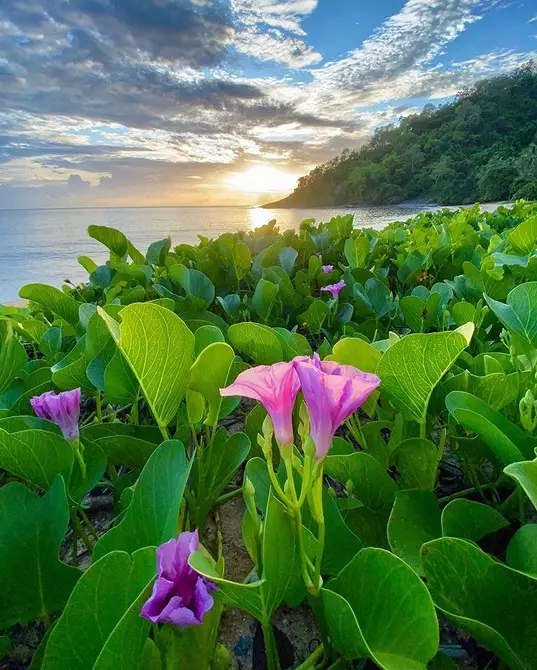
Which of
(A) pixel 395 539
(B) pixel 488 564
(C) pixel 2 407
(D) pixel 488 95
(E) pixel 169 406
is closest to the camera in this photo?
(B) pixel 488 564

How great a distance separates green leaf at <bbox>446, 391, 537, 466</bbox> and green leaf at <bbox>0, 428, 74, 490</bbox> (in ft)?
1.70

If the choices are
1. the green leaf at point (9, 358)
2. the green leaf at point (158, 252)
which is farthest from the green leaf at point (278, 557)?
the green leaf at point (158, 252)

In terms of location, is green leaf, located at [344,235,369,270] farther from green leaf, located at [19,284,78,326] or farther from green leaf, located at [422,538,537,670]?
green leaf, located at [422,538,537,670]

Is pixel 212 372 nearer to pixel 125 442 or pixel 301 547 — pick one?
pixel 125 442

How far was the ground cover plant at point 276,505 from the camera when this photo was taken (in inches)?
18.6

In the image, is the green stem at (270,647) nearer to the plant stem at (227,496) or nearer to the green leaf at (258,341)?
the plant stem at (227,496)

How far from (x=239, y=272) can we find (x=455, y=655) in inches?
58.0

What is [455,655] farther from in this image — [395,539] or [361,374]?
[361,374]

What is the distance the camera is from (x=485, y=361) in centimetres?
88

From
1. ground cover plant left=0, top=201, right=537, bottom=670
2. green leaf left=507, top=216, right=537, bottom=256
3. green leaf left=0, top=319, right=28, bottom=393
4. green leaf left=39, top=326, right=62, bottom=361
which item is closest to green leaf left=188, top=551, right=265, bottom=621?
ground cover plant left=0, top=201, right=537, bottom=670

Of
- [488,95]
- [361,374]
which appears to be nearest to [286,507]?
[361,374]

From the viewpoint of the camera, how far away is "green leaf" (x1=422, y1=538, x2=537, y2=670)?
497mm

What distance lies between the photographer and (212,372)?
0.72m

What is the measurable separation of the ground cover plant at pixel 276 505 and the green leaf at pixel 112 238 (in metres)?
0.86
